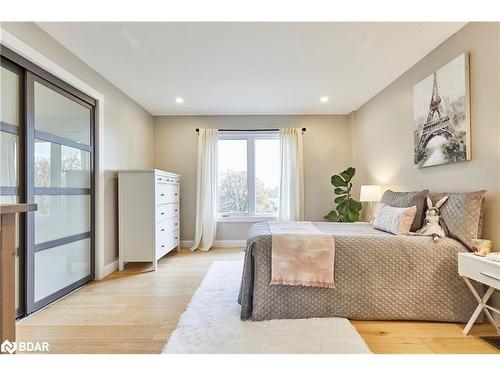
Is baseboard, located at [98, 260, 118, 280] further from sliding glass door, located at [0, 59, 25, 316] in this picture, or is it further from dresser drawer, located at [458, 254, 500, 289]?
dresser drawer, located at [458, 254, 500, 289]

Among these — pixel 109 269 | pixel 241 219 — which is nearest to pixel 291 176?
pixel 241 219

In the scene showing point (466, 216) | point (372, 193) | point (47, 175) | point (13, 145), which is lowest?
point (466, 216)

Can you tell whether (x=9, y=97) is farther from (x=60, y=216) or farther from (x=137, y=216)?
(x=137, y=216)

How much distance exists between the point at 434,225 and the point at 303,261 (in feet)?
3.64

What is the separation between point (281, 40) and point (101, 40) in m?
1.61

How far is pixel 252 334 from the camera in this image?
Answer: 1.89 metres

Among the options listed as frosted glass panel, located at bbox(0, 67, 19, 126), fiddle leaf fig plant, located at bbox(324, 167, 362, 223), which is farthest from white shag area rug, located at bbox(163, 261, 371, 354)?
fiddle leaf fig plant, located at bbox(324, 167, 362, 223)

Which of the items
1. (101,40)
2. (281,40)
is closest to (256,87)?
(281,40)

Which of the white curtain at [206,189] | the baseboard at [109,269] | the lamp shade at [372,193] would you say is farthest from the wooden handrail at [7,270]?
the white curtain at [206,189]

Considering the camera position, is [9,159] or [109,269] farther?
[109,269]

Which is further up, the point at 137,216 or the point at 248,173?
the point at 248,173

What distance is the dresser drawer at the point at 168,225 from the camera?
371cm

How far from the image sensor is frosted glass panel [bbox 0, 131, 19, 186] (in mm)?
2020
